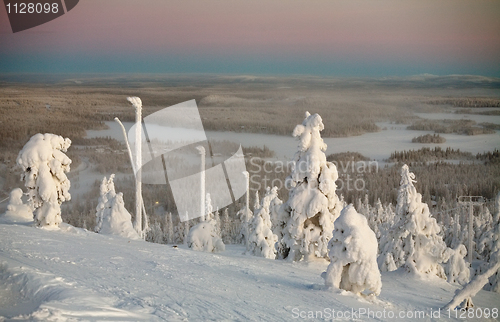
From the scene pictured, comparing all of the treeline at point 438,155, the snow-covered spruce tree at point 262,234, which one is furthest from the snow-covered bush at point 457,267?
the treeline at point 438,155

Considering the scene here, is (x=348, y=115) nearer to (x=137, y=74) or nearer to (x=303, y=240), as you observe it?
(x=137, y=74)

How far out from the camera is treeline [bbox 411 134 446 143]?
95225mm

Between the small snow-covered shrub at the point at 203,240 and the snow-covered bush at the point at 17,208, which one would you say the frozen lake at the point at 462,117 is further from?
the snow-covered bush at the point at 17,208

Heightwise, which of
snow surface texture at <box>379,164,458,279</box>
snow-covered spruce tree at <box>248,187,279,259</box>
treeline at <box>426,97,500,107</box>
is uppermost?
treeline at <box>426,97,500,107</box>

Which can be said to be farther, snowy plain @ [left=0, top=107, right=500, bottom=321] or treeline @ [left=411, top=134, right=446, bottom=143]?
treeline @ [left=411, top=134, right=446, bottom=143]

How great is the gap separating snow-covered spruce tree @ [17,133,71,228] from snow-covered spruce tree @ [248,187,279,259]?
1691 centimetres

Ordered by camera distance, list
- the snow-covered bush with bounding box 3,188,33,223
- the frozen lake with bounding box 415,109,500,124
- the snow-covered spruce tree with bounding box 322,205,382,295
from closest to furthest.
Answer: the snow-covered spruce tree with bounding box 322,205,382,295 < the snow-covered bush with bounding box 3,188,33,223 < the frozen lake with bounding box 415,109,500,124

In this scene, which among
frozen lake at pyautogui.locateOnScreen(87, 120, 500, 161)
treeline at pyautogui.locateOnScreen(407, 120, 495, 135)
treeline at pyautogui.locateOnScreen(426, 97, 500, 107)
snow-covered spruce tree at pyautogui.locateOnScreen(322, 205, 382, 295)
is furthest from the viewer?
treeline at pyautogui.locateOnScreen(407, 120, 495, 135)

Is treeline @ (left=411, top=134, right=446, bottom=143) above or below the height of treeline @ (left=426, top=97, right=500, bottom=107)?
below

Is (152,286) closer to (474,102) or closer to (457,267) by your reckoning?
(457,267)

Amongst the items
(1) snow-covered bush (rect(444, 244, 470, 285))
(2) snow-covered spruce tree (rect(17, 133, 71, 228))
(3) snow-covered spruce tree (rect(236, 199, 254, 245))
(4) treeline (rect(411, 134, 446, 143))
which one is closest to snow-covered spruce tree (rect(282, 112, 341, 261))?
(2) snow-covered spruce tree (rect(17, 133, 71, 228))

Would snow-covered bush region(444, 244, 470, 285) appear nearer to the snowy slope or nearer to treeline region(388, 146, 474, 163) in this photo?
the snowy slope

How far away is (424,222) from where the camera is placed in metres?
17.5

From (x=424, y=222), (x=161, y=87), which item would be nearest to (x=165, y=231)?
(x=161, y=87)
